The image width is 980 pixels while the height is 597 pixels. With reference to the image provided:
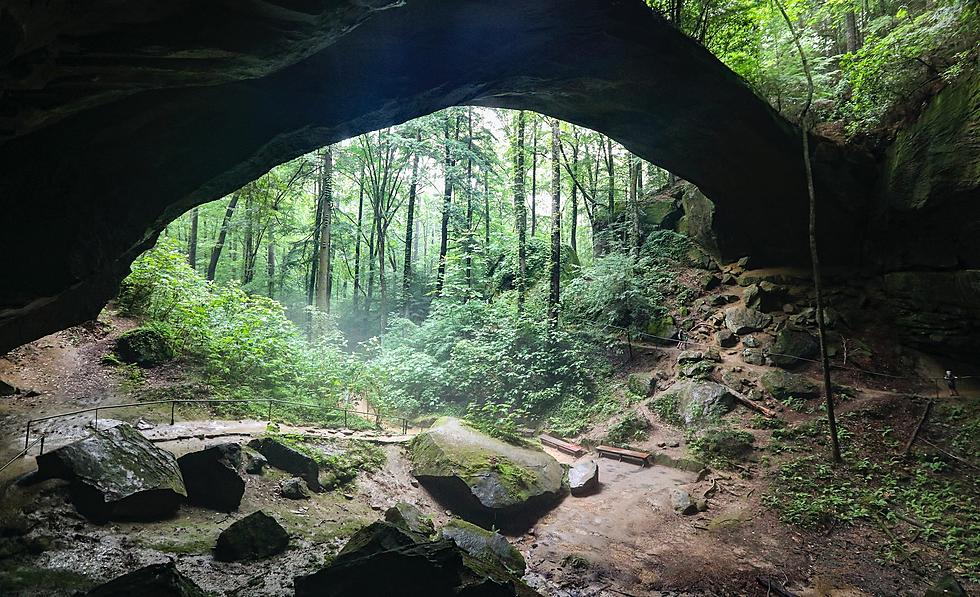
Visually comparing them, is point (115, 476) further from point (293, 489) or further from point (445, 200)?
point (445, 200)

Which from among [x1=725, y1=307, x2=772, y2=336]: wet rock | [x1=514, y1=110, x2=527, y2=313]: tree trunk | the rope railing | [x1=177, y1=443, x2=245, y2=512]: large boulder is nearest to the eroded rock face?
the rope railing

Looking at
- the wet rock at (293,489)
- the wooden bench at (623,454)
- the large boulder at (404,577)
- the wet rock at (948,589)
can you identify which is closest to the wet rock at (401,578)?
the large boulder at (404,577)

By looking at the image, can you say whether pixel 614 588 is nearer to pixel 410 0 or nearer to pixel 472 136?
pixel 410 0

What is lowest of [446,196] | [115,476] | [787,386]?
[115,476]

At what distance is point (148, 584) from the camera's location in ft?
11.9

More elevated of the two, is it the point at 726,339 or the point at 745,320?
the point at 745,320

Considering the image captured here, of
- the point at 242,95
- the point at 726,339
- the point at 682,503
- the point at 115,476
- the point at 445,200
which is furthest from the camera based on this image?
the point at 445,200

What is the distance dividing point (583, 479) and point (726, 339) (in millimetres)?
6582

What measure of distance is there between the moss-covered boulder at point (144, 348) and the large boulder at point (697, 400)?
42.1 ft

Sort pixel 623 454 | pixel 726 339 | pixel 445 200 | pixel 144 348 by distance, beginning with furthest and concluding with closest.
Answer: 1. pixel 445 200
2. pixel 726 339
3. pixel 144 348
4. pixel 623 454

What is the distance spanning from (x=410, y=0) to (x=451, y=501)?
8338 millimetres

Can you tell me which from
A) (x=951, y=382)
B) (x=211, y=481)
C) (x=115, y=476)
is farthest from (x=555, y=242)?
(x=115, y=476)

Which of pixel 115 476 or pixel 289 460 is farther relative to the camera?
pixel 289 460

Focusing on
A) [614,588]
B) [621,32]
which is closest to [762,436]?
[614,588]
